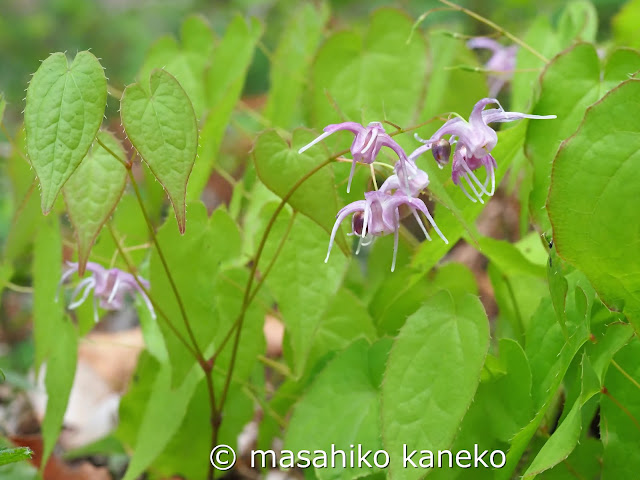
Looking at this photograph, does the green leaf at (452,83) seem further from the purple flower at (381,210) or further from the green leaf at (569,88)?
the purple flower at (381,210)

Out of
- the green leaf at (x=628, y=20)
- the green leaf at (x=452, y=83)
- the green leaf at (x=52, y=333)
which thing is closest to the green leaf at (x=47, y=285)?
the green leaf at (x=52, y=333)

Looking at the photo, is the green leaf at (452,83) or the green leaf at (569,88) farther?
the green leaf at (452,83)

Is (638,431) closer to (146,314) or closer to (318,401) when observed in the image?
(318,401)

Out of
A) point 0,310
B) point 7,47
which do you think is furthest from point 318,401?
point 7,47

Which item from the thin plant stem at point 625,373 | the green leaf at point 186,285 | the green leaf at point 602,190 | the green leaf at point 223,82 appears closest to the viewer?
the green leaf at point 602,190

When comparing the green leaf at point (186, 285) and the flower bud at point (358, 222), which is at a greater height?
the flower bud at point (358, 222)

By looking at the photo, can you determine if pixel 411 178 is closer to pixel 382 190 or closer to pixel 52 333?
pixel 382 190
